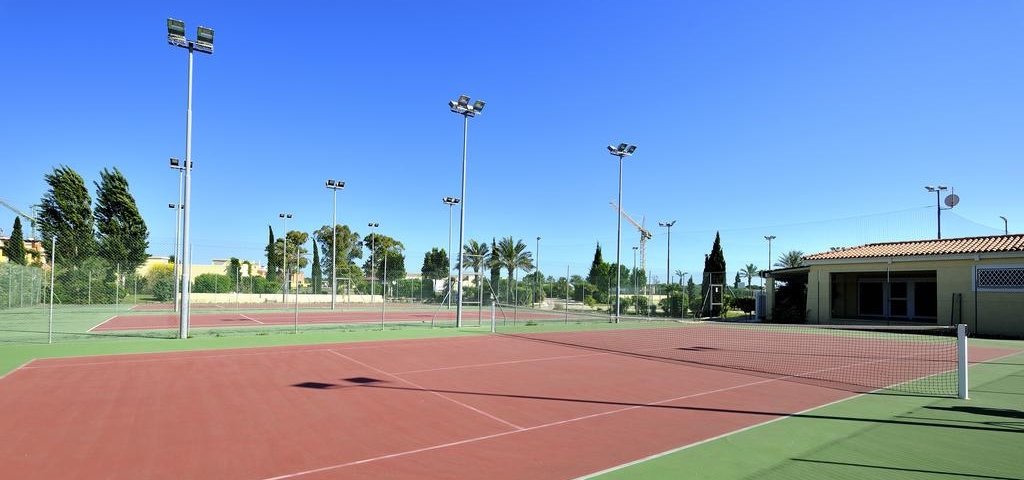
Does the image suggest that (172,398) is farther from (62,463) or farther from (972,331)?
(972,331)

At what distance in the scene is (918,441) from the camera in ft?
22.0

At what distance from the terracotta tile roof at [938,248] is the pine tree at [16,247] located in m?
49.9

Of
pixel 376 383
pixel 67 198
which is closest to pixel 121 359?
pixel 376 383

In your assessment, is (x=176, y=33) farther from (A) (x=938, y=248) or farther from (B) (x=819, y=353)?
(A) (x=938, y=248)

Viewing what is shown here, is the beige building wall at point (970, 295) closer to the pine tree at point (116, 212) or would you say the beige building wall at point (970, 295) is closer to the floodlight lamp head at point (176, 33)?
the floodlight lamp head at point (176, 33)

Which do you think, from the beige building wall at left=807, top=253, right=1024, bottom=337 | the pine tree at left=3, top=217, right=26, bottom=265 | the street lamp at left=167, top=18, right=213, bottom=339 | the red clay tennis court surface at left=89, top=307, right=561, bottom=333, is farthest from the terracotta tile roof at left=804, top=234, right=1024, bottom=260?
the pine tree at left=3, top=217, right=26, bottom=265

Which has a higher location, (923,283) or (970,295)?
(923,283)

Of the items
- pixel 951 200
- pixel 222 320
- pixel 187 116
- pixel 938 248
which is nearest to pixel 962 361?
pixel 187 116

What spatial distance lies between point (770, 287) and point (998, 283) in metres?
11.6

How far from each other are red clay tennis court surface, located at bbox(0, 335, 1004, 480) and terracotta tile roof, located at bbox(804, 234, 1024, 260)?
72.1ft

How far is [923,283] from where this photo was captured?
104 ft

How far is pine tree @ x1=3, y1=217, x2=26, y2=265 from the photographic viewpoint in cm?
3592

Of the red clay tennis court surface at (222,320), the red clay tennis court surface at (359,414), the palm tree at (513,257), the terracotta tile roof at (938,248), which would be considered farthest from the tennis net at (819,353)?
the palm tree at (513,257)

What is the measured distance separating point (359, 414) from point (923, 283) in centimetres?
3567
